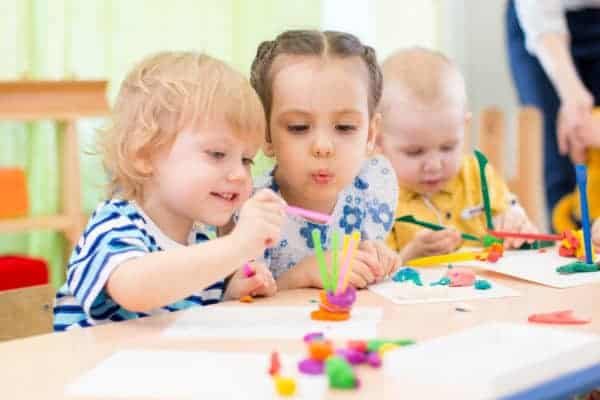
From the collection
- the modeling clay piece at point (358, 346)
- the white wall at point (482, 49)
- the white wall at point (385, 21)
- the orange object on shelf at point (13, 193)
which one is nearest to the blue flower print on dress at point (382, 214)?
the modeling clay piece at point (358, 346)

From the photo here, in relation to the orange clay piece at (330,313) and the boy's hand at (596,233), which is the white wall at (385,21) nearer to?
the boy's hand at (596,233)

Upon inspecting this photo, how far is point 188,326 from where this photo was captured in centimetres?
89

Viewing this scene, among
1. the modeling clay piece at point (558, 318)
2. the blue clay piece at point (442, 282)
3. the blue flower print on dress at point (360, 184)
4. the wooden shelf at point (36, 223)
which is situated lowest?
the wooden shelf at point (36, 223)

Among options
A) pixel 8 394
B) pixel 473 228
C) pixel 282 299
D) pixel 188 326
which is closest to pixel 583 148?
pixel 473 228

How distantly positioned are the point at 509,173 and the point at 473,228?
7.51 ft

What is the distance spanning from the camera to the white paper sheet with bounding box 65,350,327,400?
63cm

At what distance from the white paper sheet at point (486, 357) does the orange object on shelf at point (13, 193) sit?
200cm

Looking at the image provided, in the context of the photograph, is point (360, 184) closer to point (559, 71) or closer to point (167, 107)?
point (167, 107)

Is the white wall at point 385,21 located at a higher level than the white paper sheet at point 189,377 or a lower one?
higher

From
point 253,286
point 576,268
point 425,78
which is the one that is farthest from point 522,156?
point 253,286

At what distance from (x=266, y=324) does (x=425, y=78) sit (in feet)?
3.15

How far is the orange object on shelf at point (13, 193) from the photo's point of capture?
254 centimetres

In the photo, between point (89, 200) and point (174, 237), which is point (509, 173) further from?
point (174, 237)

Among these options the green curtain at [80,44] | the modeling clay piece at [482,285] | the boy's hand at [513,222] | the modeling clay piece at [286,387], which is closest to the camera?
the modeling clay piece at [286,387]
